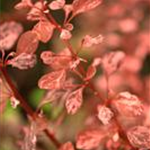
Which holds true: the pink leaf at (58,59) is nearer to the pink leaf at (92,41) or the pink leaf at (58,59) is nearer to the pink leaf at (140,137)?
the pink leaf at (92,41)

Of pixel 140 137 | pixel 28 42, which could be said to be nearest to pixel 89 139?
pixel 140 137

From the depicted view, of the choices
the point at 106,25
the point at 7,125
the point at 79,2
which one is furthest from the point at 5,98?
the point at 106,25

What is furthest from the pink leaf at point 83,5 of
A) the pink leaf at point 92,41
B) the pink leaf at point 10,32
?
the pink leaf at point 10,32

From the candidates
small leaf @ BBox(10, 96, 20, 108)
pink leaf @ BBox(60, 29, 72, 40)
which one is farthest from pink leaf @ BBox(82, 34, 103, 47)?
small leaf @ BBox(10, 96, 20, 108)

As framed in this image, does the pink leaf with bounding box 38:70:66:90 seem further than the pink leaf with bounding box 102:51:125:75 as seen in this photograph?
No

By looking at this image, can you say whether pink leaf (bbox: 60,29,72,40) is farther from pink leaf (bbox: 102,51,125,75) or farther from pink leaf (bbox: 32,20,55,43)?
pink leaf (bbox: 102,51,125,75)

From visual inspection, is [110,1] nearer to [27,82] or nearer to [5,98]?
[27,82]

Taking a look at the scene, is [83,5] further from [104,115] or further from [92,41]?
[104,115]
